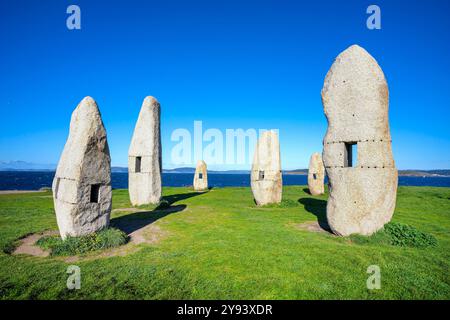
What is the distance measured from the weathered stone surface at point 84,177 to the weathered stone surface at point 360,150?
9202 millimetres

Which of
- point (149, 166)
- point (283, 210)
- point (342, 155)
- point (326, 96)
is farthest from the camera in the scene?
point (149, 166)

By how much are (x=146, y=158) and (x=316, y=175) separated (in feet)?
60.8

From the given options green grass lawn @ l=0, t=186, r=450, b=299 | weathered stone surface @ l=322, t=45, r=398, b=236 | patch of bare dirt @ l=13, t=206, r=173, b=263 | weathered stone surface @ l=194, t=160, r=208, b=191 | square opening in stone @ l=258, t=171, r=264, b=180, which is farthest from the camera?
weathered stone surface @ l=194, t=160, r=208, b=191

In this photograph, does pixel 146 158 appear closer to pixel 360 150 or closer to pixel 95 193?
pixel 95 193

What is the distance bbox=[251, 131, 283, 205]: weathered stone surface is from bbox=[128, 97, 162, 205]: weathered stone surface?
23.9 feet

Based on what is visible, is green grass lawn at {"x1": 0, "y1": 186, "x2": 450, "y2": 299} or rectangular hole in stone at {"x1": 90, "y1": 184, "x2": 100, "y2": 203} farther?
rectangular hole in stone at {"x1": 90, "y1": 184, "x2": 100, "y2": 203}

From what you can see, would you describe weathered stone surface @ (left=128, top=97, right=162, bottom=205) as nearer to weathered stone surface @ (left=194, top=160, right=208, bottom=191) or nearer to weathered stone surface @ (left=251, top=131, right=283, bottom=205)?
weathered stone surface @ (left=251, top=131, right=283, bottom=205)

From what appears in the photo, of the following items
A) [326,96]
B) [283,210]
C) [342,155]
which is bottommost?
[283,210]

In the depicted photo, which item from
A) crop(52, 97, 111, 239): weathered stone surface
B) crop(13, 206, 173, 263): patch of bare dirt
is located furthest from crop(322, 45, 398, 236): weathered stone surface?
crop(52, 97, 111, 239): weathered stone surface

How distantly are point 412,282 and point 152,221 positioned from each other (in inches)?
457

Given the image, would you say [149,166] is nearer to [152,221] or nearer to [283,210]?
[152,221]

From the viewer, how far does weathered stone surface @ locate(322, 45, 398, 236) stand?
34.4 ft
